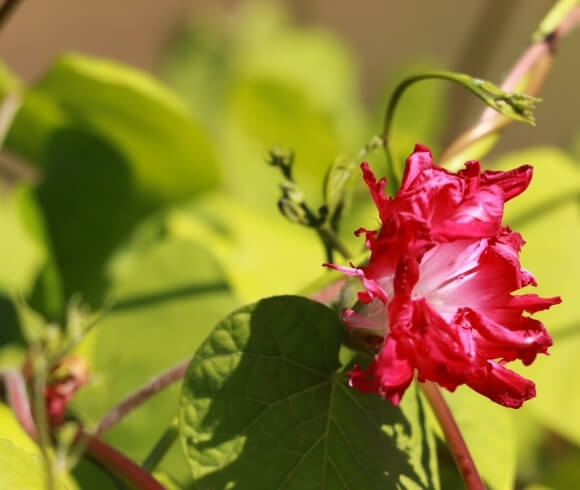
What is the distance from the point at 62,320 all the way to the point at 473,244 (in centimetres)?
27

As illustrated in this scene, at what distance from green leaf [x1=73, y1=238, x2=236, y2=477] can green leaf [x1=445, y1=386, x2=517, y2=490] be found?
11cm

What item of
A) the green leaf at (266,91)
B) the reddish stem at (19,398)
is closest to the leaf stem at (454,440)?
the reddish stem at (19,398)

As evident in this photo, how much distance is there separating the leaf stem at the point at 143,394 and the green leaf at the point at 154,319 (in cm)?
7

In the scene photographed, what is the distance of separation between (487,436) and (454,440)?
6 cm

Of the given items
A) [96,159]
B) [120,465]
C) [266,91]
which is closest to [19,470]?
[120,465]

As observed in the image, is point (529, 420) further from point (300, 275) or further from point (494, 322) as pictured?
point (494, 322)

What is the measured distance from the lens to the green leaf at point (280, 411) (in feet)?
0.85

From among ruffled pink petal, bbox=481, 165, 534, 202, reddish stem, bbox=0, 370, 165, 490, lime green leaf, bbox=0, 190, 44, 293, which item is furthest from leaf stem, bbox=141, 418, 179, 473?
lime green leaf, bbox=0, 190, 44, 293

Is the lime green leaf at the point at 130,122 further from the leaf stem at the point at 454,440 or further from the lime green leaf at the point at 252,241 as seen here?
the leaf stem at the point at 454,440

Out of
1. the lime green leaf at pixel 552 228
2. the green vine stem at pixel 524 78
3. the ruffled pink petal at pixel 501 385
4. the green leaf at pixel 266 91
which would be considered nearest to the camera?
the ruffled pink petal at pixel 501 385

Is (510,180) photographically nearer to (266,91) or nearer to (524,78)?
(524,78)

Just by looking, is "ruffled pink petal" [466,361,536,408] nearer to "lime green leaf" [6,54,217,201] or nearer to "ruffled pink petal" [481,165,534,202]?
"ruffled pink petal" [481,165,534,202]

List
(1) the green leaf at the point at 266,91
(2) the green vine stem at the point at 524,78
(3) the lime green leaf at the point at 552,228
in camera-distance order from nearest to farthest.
A: (2) the green vine stem at the point at 524,78
(3) the lime green leaf at the point at 552,228
(1) the green leaf at the point at 266,91

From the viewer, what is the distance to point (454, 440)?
0.89ft
